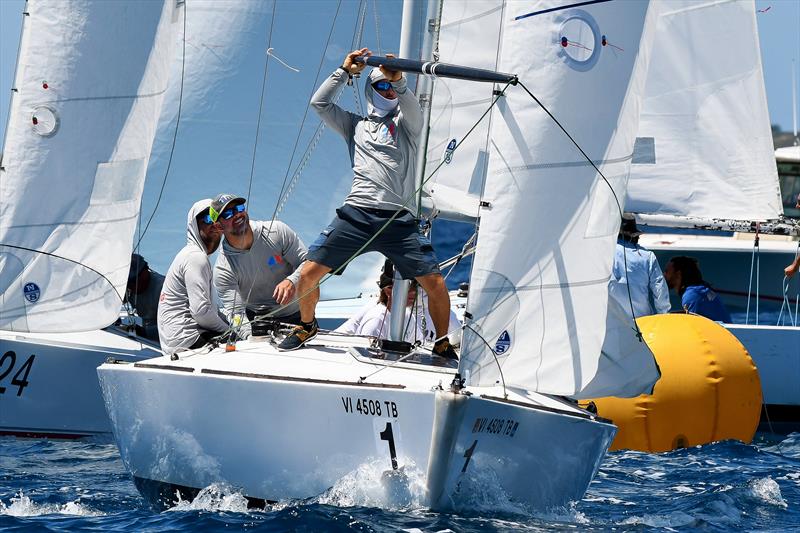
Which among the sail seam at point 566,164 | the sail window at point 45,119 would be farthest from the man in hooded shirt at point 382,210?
the sail window at point 45,119

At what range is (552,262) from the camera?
6469mm

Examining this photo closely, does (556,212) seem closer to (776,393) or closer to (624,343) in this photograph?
(624,343)

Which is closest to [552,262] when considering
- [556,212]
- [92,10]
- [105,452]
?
[556,212]

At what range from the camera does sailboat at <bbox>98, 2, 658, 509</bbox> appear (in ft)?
20.7

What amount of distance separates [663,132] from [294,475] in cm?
613

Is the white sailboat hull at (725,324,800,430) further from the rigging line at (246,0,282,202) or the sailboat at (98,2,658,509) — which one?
the sailboat at (98,2,658,509)

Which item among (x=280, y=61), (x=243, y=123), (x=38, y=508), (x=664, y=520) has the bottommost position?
(x=38, y=508)

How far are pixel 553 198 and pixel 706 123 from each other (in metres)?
5.52

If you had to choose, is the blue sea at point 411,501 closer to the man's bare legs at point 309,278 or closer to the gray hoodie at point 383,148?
the man's bare legs at point 309,278

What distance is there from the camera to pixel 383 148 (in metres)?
7.39

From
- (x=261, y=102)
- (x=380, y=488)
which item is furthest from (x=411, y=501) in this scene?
(x=261, y=102)

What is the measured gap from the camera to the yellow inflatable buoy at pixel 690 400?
8.96 metres

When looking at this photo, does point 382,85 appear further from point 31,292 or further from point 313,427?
point 31,292

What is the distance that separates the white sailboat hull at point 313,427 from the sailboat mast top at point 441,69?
56.9 inches
